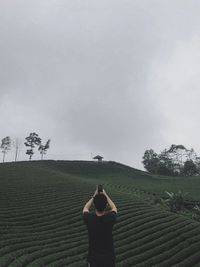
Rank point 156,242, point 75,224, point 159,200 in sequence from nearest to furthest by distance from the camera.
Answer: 1. point 156,242
2. point 75,224
3. point 159,200

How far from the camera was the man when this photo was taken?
5531mm

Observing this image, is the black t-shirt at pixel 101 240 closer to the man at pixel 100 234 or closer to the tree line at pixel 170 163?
the man at pixel 100 234

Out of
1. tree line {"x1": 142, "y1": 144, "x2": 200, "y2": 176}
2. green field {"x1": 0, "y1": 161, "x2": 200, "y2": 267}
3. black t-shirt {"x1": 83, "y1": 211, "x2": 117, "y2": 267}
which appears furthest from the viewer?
tree line {"x1": 142, "y1": 144, "x2": 200, "y2": 176}

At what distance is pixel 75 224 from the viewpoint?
2127 cm

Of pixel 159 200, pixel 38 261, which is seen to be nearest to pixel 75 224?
pixel 38 261

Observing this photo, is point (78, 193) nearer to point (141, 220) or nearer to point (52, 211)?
point (52, 211)

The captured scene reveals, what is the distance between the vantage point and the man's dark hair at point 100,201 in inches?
219

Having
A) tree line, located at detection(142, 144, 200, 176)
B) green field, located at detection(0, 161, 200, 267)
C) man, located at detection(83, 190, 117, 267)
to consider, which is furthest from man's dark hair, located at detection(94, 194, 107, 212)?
tree line, located at detection(142, 144, 200, 176)

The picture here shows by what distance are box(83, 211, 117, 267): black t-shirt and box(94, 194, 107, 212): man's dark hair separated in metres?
0.10

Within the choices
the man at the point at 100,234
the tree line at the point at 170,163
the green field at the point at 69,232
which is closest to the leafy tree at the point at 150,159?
the tree line at the point at 170,163

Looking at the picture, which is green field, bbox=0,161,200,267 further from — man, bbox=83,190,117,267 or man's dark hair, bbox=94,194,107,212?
man's dark hair, bbox=94,194,107,212

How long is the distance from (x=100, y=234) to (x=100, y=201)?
40cm

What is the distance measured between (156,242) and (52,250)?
424cm

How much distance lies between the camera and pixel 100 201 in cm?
560
